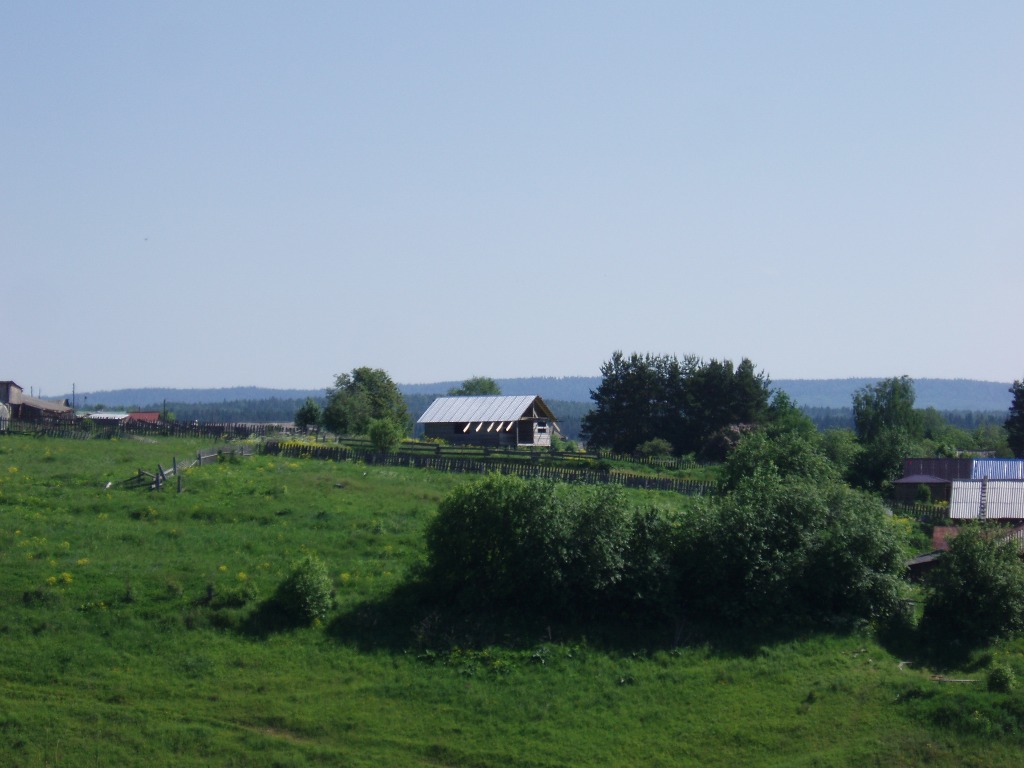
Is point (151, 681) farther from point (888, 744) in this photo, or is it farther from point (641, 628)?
point (888, 744)

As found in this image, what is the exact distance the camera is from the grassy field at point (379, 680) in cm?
2684

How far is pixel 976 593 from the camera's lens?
112ft

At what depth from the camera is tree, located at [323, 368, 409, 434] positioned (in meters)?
87.8

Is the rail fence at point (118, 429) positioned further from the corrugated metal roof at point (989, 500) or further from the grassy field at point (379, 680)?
the corrugated metal roof at point (989, 500)

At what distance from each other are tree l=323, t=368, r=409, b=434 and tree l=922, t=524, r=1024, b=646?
50.6 meters

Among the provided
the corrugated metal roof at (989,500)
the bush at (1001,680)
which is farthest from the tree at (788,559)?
the corrugated metal roof at (989,500)

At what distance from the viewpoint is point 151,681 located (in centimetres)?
2902

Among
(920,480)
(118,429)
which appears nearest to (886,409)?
(920,480)

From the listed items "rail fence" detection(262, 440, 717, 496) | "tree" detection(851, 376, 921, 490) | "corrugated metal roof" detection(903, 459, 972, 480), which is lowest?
"rail fence" detection(262, 440, 717, 496)

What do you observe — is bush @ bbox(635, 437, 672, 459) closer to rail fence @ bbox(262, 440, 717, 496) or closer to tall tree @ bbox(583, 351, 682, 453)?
tall tree @ bbox(583, 351, 682, 453)

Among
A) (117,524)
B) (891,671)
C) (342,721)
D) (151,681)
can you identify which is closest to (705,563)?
(891,671)

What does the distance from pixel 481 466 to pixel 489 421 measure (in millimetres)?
24775

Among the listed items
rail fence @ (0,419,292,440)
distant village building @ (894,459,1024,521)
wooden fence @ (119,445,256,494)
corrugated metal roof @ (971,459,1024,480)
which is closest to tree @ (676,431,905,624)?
distant village building @ (894,459,1024,521)

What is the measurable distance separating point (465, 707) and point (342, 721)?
3.42 meters
